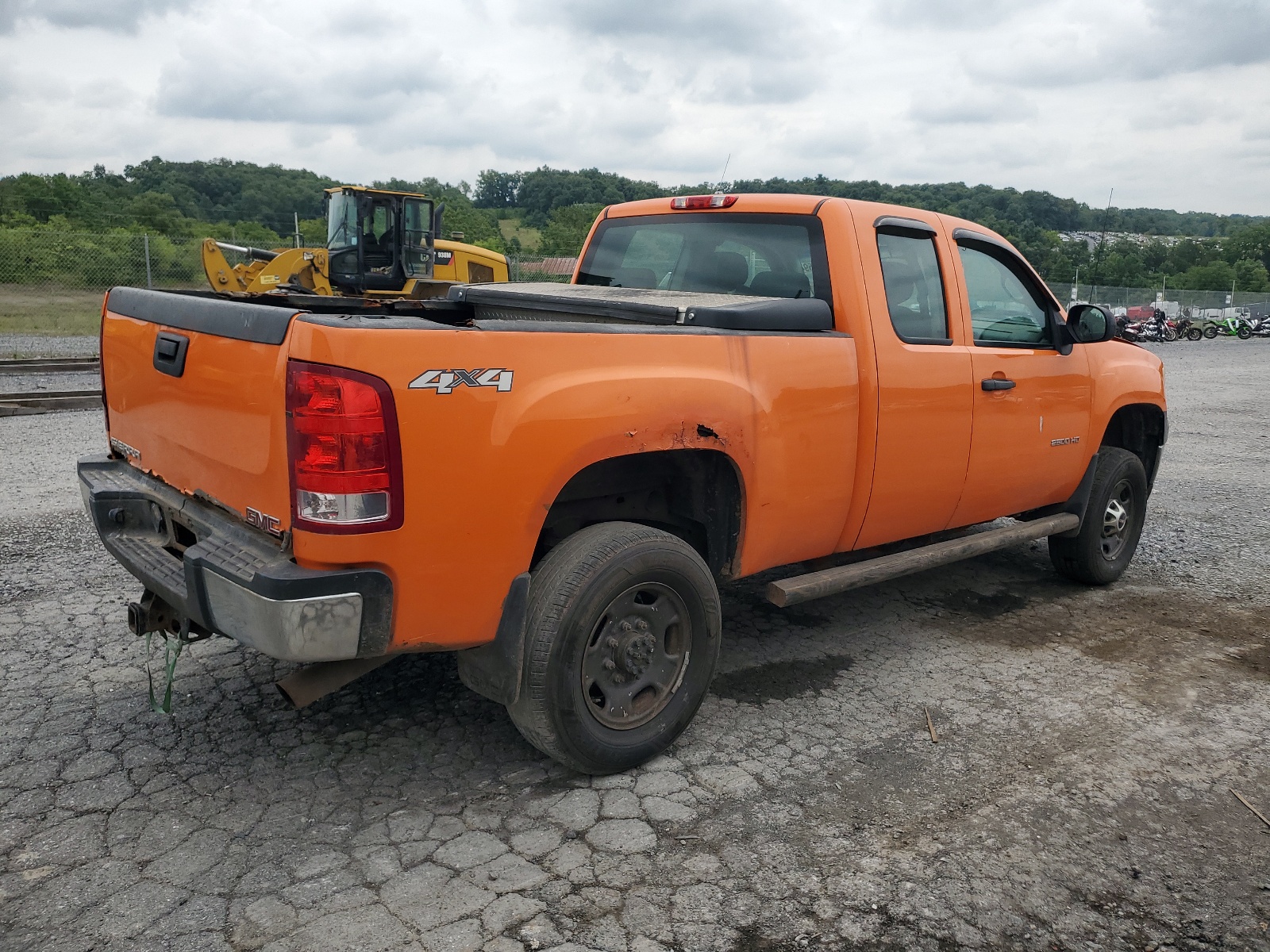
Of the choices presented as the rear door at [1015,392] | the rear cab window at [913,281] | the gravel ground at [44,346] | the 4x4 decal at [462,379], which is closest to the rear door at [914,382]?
the rear cab window at [913,281]

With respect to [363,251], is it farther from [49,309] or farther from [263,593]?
[263,593]

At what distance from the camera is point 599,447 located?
3033mm

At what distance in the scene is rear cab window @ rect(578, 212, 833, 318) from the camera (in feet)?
13.6

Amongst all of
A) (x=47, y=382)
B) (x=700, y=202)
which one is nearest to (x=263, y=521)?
(x=700, y=202)

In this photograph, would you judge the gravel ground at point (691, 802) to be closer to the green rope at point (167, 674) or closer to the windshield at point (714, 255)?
the green rope at point (167, 674)

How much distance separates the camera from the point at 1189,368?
2250cm

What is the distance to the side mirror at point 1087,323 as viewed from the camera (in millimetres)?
4934

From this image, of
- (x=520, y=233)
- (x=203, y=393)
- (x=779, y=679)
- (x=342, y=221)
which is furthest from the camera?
(x=520, y=233)

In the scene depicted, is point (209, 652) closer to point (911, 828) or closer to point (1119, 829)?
point (911, 828)

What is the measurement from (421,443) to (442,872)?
1.22 metres

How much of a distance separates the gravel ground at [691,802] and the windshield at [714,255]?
1.70m

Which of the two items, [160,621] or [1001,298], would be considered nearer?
[160,621]

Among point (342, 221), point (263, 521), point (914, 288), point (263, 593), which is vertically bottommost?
point (263, 593)

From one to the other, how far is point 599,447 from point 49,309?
22.8 meters
